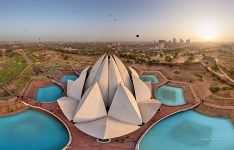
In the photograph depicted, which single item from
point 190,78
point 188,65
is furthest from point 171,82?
point 188,65

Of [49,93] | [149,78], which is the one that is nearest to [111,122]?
[49,93]

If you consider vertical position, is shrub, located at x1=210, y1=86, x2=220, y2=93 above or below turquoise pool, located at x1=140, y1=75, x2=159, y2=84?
below

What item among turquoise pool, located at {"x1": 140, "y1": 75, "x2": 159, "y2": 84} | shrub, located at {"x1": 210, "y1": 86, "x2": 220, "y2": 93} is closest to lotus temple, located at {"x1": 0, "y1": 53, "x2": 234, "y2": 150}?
shrub, located at {"x1": 210, "y1": 86, "x2": 220, "y2": 93}

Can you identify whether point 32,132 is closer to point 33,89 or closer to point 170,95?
point 33,89

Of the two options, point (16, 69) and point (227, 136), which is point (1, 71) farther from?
point (227, 136)

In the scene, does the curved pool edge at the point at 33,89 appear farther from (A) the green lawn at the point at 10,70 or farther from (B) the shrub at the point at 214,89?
(B) the shrub at the point at 214,89

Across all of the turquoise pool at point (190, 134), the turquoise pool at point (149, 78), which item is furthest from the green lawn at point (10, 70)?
the turquoise pool at point (190, 134)

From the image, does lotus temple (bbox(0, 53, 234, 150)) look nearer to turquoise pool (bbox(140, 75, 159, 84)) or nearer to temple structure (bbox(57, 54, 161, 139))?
temple structure (bbox(57, 54, 161, 139))

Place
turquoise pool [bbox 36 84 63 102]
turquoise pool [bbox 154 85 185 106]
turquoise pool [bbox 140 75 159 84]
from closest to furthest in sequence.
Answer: turquoise pool [bbox 154 85 185 106], turquoise pool [bbox 36 84 63 102], turquoise pool [bbox 140 75 159 84]
